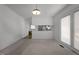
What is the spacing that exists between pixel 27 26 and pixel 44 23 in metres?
2.60

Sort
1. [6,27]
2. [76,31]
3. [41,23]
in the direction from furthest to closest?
[41,23] < [6,27] < [76,31]

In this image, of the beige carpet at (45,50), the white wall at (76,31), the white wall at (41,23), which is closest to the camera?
the beige carpet at (45,50)

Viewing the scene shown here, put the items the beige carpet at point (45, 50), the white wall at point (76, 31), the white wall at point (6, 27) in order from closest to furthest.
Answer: the beige carpet at point (45, 50) < the white wall at point (76, 31) < the white wall at point (6, 27)

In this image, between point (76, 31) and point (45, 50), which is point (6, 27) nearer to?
point (45, 50)

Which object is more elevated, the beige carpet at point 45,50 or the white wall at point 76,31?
the white wall at point 76,31

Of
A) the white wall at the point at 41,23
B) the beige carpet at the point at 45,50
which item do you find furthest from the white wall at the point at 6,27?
the white wall at the point at 41,23

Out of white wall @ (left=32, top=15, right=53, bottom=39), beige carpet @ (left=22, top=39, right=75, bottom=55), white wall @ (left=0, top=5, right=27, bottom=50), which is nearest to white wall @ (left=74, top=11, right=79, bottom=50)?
beige carpet @ (left=22, top=39, right=75, bottom=55)

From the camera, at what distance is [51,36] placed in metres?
7.83

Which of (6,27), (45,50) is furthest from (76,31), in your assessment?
(6,27)

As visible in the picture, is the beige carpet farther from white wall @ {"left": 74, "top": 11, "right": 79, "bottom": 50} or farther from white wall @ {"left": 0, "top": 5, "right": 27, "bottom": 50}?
white wall @ {"left": 0, "top": 5, "right": 27, "bottom": 50}

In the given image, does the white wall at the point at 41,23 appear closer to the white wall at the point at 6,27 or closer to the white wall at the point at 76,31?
the white wall at the point at 6,27
